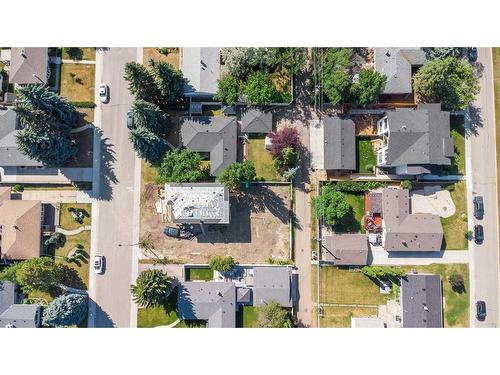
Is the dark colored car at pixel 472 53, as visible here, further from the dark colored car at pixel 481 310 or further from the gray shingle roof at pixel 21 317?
the gray shingle roof at pixel 21 317

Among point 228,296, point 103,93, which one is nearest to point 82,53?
point 103,93

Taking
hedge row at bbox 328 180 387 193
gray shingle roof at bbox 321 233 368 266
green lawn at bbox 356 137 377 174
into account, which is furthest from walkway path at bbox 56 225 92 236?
green lawn at bbox 356 137 377 174

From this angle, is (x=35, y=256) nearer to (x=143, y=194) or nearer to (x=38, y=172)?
(x=38, y=172)

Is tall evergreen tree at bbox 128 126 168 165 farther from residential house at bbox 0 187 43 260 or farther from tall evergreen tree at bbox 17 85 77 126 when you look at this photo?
residential house at bbox 0 187 43 260

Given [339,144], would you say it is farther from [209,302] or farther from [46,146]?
[46,146]

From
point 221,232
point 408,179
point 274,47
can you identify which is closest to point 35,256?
point 221,232

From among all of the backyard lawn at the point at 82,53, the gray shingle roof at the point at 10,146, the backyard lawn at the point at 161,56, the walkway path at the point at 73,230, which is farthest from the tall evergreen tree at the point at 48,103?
the walkway path at the point at 73,230
